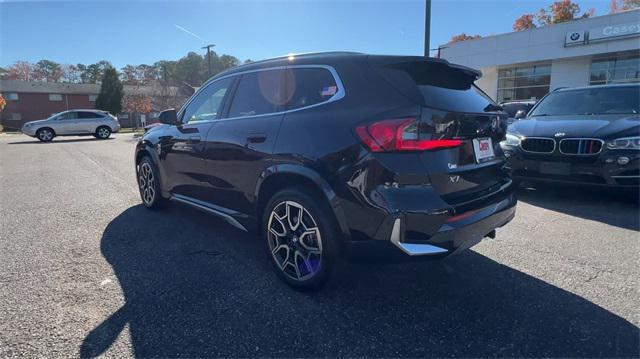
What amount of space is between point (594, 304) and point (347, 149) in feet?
6.79

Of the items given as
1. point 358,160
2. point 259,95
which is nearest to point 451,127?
point 358,160

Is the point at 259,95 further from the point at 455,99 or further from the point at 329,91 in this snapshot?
the point at 455,99

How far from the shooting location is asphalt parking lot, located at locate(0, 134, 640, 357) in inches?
88.7

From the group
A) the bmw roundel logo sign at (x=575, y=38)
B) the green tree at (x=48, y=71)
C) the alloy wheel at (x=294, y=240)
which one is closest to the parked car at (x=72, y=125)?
the alloy wheel at (x=294, y=240)

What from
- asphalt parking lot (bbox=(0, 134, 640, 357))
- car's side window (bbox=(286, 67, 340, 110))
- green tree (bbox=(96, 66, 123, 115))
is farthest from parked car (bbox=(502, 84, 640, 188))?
green tree (bbox=(96, 66, 123, 115))

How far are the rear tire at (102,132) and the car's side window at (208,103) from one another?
70.0 ft

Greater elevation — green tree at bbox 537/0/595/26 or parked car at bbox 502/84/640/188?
green tree at bbox 537/0/595/26

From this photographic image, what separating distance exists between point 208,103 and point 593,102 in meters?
5.92

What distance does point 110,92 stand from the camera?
4850 cm

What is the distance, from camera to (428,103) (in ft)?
7.95

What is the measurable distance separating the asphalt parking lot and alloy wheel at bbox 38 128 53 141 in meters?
20.0

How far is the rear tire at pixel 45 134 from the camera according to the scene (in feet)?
67.4

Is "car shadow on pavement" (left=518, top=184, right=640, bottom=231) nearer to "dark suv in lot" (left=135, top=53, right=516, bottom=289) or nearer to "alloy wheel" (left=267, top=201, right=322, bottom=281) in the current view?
"dark suv in lot" (left=135, top=53, right=516, bottom=289)

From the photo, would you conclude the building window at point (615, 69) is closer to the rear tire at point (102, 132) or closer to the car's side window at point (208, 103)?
the car's side window at point (208, 103)
